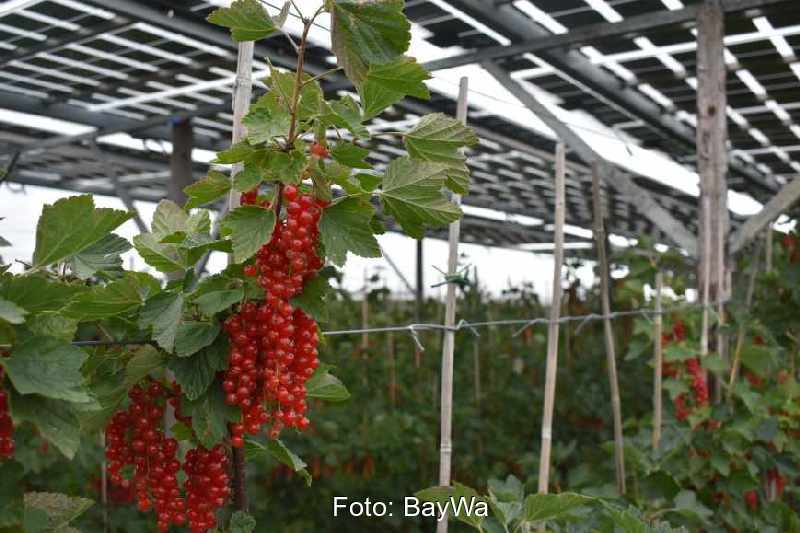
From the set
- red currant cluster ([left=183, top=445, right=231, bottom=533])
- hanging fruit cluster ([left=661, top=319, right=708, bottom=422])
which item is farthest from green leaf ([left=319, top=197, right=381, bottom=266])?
hanging fruit cluster ([left=661, top=319, right=708, bottom=422])

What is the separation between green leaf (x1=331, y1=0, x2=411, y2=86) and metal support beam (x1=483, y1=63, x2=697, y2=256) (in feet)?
10.3

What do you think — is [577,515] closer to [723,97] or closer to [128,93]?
[723,97]

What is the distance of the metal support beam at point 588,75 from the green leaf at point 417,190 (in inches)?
136

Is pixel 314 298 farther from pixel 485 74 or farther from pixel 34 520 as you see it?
pixel 485 74

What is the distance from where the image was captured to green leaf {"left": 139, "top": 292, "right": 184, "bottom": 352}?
3.63 ft

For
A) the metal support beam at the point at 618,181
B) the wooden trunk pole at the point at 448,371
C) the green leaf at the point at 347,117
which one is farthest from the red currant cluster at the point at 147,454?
the metal support beam at the point at 618,181

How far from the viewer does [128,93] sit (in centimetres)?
636

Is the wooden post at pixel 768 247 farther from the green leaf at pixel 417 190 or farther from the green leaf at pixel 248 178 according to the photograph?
the green leaf at pixel 248 178

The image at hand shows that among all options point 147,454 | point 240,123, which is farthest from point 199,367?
point 240,123

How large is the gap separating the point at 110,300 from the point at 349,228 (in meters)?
0.32

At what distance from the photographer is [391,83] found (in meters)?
1.14

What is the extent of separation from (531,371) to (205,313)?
5639mm

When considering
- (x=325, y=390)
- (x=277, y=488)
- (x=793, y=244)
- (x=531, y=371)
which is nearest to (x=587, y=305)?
(x=531, y=371)

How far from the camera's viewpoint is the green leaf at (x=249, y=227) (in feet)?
3.57
